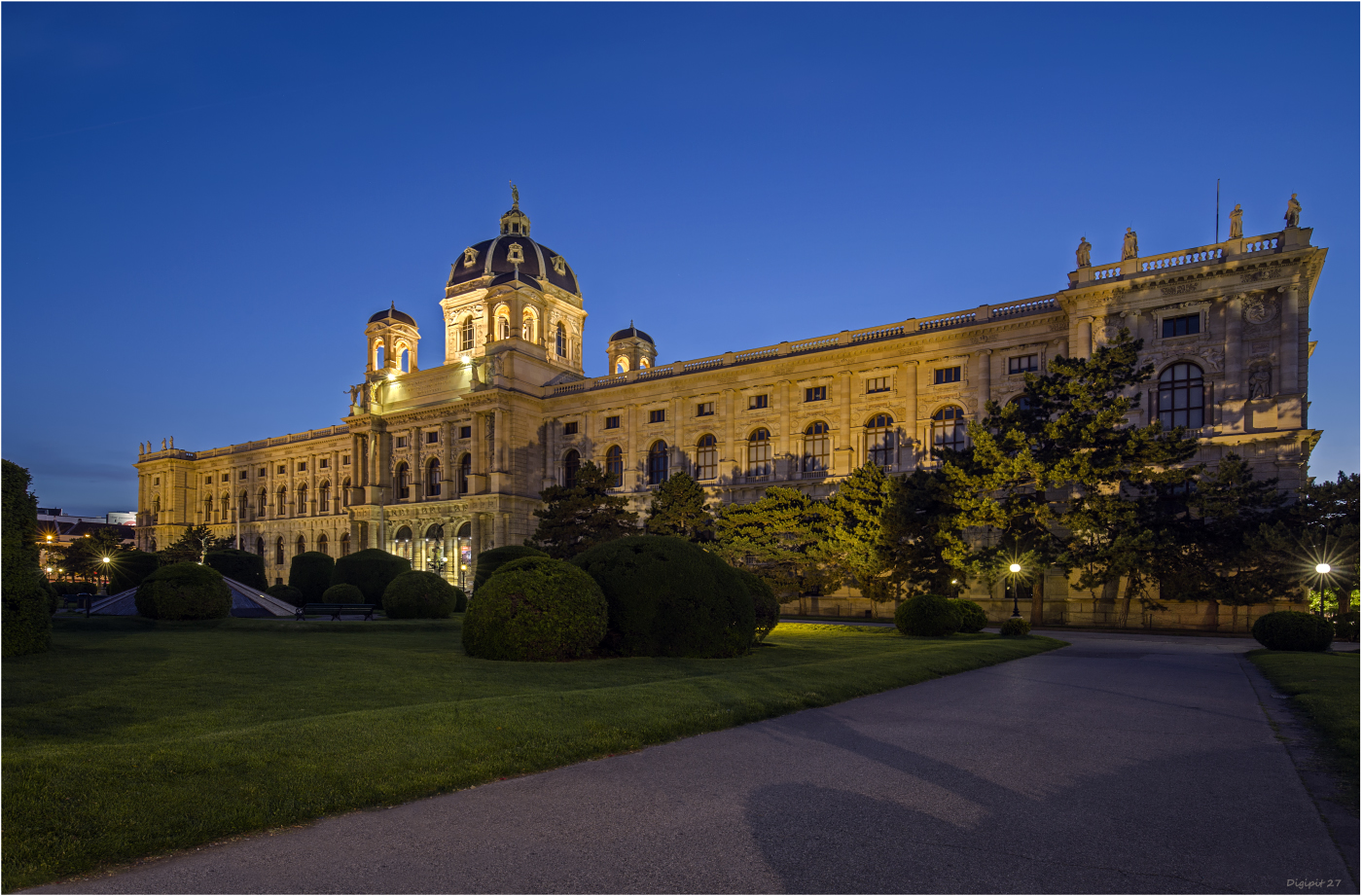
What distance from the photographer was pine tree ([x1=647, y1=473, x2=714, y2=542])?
1772 inches

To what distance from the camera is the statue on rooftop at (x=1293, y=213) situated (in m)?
38.6

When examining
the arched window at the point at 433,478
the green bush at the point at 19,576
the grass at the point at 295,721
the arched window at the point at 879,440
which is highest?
the arched window at the point at 879,440

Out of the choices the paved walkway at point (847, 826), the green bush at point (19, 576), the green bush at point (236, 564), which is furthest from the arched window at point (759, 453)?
the paved walkway at point (847, 826)

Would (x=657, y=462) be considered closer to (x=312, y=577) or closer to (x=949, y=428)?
(x=949, y=428)

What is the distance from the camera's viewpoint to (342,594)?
114ft

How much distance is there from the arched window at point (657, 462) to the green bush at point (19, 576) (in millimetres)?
46134

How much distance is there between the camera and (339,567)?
38594 millimetres

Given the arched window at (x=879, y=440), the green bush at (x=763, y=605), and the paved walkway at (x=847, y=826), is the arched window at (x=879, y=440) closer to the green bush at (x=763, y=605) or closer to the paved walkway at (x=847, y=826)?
the green bush at (x=763, y=605)

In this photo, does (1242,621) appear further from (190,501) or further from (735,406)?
(190,501)

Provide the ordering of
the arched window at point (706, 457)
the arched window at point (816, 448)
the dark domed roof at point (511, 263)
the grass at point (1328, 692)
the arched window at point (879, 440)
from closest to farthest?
the grass at point (1328, 692), the arched window at point (879, 440), the arched window at point (816, 448), the arched window at point (706, 457), the dark domed roof at point (511, 263)

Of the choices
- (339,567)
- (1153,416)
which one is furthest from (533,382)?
(1153,416)

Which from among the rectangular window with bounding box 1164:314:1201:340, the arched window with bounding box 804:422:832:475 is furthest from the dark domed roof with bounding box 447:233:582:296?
the rectangular window with bounding box 1164:314:1201:340

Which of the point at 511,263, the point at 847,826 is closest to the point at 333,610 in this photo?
the point at 847,826

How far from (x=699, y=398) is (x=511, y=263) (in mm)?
28480
